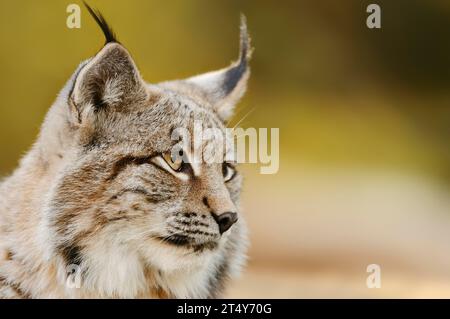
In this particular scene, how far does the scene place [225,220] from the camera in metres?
3.74

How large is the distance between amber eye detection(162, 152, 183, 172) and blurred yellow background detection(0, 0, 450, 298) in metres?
3.51

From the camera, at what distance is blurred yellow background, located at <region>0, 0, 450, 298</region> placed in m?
8.20

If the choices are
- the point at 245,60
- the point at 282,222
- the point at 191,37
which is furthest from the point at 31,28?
the point at 245,60

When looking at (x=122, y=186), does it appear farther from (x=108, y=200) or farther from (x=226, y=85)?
(x=226, y=85)

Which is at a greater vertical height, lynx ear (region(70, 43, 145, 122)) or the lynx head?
lynx ear (region(70, 43, 145, 122))

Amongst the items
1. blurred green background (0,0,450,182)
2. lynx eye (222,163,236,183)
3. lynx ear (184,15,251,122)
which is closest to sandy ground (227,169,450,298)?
blurred green background (0,0,450,182)

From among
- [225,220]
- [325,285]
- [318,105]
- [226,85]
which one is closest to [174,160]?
[225,220]

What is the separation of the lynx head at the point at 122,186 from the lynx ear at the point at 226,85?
71cm

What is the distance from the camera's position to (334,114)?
10.3m

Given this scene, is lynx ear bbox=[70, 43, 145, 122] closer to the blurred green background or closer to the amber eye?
the amber eye

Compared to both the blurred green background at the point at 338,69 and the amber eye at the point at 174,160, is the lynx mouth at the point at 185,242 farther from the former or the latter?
the blurred green background at the point at 338,69

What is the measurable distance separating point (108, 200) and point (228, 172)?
0.74 m

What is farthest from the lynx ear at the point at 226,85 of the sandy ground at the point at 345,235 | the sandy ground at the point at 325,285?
the sandy ground at the point at 345,235

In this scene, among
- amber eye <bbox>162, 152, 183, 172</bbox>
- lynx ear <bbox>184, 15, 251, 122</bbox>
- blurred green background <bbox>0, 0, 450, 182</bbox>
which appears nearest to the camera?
amber eye <bbox>162, 152, 183, 172</bbox>
